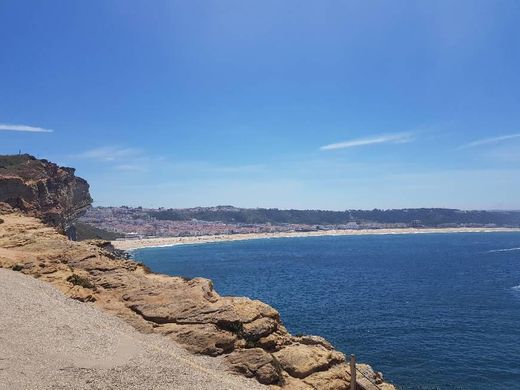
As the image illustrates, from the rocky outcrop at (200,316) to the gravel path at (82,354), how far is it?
90cm

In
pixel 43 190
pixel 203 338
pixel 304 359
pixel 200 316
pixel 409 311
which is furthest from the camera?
pixel 43 190

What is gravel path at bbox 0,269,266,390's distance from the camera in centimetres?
1592

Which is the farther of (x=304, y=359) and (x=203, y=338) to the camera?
(x=304, y=359)

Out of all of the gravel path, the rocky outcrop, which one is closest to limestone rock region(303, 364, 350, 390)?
the rocky outcrop

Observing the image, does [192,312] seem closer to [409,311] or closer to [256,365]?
[256,365]

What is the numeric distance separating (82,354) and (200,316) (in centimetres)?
583

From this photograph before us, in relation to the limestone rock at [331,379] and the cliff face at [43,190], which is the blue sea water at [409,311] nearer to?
the limestone rock at [331,379]

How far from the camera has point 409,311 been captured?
5600 cm

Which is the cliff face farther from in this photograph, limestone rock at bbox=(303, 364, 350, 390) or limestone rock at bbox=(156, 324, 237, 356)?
limestone rock at bbox=(303, 364, 350, 390)

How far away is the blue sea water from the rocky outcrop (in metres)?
13.5

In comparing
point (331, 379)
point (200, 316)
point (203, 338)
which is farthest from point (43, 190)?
point (331, 379)

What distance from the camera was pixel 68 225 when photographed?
9906cm

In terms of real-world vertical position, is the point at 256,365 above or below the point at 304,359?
above

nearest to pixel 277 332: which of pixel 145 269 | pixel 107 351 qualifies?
pixel 107 351
